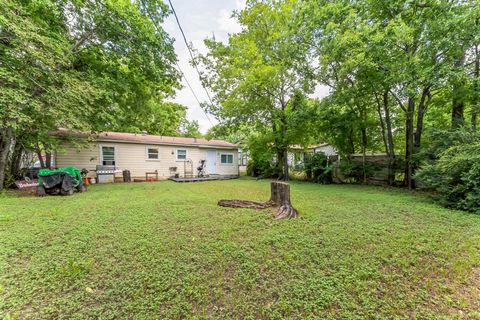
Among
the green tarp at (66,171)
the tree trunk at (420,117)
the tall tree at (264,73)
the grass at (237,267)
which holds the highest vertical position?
the tall tree at (264,73)

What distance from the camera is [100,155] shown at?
10141 millimetres

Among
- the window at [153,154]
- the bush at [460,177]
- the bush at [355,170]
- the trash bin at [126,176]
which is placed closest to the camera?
the bush at [460,177]

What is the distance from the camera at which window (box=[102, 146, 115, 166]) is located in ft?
33.6

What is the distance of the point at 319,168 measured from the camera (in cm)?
1002

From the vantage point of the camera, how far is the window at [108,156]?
1025 cm

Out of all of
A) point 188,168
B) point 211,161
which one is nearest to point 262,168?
point 211,161

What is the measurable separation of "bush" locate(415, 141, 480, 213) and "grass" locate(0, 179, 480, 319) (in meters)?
1.01

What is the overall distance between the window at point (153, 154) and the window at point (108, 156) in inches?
69.7

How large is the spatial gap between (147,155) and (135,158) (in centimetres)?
65

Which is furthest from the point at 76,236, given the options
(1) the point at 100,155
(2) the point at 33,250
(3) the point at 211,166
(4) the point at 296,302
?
(3) the point at 211,166

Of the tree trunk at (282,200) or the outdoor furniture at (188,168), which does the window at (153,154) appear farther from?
the tree trunk at (282,200)

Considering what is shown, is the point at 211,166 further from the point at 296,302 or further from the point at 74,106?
the point at 296,302

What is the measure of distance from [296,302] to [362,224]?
7.79 feet

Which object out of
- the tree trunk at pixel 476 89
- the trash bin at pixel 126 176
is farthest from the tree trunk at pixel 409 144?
the trash bin at pixel 126 176
